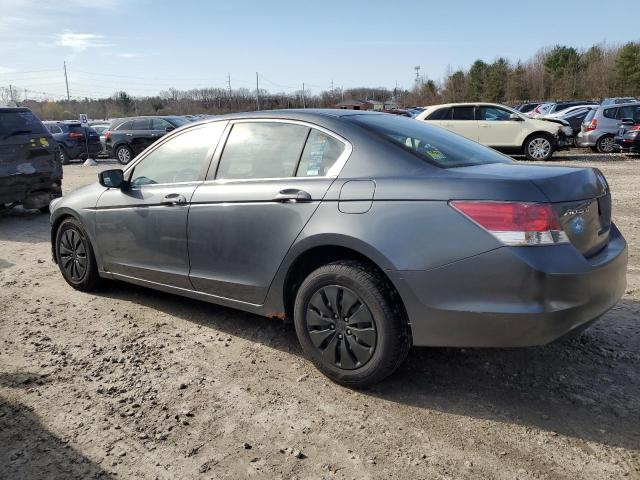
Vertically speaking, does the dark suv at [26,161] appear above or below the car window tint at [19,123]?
below

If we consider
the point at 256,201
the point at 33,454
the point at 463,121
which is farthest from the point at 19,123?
the point at 463,121

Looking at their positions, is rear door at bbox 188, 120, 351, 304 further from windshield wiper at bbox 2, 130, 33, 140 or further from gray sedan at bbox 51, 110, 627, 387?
windshield wiper at bbox 2, 130, 33, 140

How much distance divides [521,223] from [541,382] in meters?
1.14

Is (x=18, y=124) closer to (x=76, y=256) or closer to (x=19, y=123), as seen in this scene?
(x=19, y=123)

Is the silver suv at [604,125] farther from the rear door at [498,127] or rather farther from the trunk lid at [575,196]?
the trunk lid at [575,196]

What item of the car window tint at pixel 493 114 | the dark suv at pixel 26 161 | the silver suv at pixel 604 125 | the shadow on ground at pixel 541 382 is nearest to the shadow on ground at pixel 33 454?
the shadow on ground at pixel 541 382

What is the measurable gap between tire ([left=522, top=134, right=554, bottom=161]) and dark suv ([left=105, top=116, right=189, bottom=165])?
12629 millimetres

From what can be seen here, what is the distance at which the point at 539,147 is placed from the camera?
53.2 ft

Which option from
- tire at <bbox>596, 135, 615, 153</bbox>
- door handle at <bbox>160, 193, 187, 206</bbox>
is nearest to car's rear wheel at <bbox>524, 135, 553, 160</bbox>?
tire at <bbox>596, 135, 615, 153</bbox>

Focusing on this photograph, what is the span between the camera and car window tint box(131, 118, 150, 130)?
69.7ft

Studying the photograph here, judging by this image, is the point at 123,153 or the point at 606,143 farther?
the point at 123,153

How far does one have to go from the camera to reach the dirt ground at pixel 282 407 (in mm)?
2562

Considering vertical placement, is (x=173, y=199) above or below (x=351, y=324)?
above

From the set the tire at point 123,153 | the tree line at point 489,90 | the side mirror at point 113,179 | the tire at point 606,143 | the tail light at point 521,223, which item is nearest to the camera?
the tail light at point 521,223
